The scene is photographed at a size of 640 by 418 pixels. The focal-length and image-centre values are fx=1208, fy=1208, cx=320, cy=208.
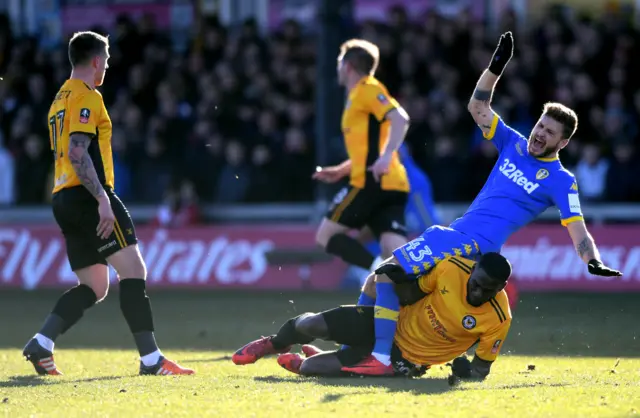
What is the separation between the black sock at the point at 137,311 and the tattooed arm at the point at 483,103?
2.40 m

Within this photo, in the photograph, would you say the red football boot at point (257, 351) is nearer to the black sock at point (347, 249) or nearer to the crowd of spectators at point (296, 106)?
the black sock at point (347, 249)

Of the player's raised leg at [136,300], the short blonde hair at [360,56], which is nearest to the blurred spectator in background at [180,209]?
the short blonde hair at [360,56]

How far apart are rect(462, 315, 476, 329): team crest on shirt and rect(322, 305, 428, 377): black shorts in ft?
1.56

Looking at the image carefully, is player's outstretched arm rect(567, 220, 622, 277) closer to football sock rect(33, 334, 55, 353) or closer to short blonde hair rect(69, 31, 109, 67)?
short blonde hair rect(69, 31, 109, 67)

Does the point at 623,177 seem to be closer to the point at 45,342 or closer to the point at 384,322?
the point at 384,322

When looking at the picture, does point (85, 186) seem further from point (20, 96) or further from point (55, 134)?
point (20, 96)

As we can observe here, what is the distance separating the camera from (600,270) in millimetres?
6652

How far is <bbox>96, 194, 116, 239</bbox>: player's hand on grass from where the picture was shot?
Answer: 24.3 ft

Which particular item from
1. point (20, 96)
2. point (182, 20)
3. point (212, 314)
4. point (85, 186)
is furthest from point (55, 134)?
point (182, 20)

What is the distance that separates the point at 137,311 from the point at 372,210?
2744 millimetres

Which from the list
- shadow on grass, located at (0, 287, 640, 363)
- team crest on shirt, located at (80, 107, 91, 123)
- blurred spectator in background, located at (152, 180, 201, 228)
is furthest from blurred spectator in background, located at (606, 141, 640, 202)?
team crest on shirt, located at (80, 107, 91, 123)

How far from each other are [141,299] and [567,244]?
277 inches

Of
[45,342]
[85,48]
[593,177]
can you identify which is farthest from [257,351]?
[593,177]

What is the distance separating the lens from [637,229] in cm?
1341
